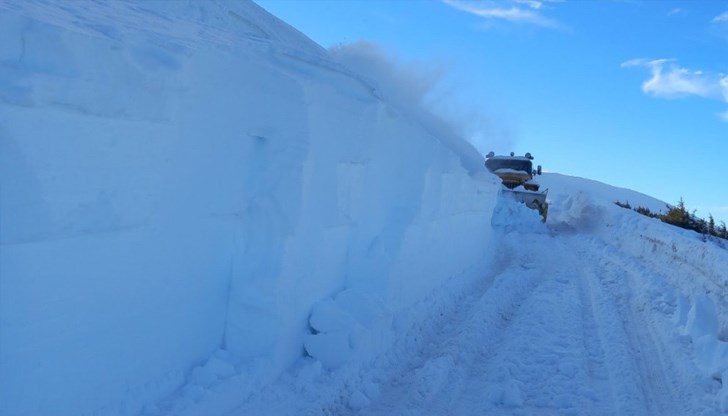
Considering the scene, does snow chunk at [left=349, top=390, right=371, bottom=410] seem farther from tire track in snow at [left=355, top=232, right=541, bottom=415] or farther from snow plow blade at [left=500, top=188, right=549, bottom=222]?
snow plow blade at [left=500, top=188, right=549, bottom=222]

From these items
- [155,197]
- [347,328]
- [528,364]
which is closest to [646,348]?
[528,364]

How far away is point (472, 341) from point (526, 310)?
1.79 meters

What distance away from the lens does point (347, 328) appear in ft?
15.8

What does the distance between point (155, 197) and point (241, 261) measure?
1.01 meters

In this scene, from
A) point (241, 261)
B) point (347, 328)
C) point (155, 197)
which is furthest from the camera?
point (347, 328)

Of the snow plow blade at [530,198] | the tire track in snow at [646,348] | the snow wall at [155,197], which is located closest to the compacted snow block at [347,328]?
the snow wall at [155,197]

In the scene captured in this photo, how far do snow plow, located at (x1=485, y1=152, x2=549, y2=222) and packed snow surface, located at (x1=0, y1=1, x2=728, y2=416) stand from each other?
1431 cm

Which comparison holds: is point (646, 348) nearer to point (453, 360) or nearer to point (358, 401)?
point (453, 360)

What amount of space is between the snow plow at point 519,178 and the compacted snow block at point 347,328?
1696 centimetres

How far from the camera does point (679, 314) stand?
24.2 feet

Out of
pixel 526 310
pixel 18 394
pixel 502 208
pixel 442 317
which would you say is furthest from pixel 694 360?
pixel 502 208

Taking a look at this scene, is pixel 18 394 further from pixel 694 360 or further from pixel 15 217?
pixel 694 360

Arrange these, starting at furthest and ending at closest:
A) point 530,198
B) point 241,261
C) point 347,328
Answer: point 530,198
point 347,328
point 241,261

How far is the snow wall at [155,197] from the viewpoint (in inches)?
100.0
